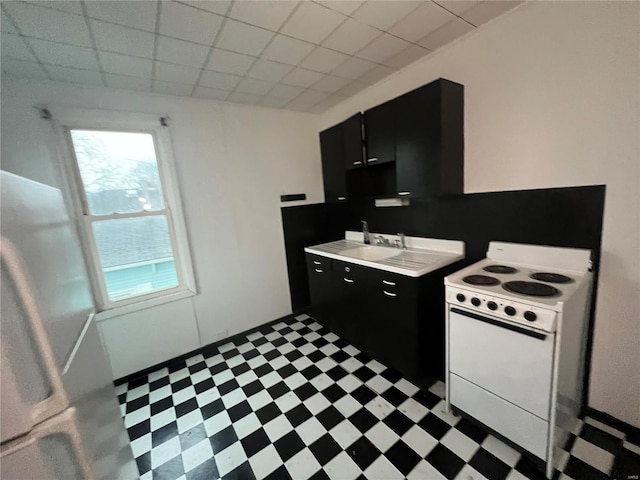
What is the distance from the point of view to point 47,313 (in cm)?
59

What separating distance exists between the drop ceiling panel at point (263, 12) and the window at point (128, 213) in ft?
4.38

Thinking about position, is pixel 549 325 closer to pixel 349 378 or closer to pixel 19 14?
pixel 349 378

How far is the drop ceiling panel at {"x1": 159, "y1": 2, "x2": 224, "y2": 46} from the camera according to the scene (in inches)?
50.1

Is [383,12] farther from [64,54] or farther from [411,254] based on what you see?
[64,54]

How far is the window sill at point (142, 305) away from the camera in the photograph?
207cm

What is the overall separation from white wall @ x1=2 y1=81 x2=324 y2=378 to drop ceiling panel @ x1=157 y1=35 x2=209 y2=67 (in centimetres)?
64

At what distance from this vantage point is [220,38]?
1528 millimetres

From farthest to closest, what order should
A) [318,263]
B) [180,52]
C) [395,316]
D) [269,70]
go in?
[318,263], [269,70], [395,316], [180,52]

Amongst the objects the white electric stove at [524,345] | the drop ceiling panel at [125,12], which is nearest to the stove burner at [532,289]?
the white electric stove at [524,345]

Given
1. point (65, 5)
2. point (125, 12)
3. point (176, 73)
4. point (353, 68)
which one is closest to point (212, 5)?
point (125, 12)

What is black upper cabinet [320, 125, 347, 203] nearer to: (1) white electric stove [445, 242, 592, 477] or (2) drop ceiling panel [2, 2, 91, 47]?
(1) white electric stove [445, 242, 592, 477]

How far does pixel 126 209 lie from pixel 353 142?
2.12 metres

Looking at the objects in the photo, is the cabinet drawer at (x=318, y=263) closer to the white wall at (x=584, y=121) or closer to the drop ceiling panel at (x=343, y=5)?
the white wall at (x=584, y=121)

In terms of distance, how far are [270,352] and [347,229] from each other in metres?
1.60
